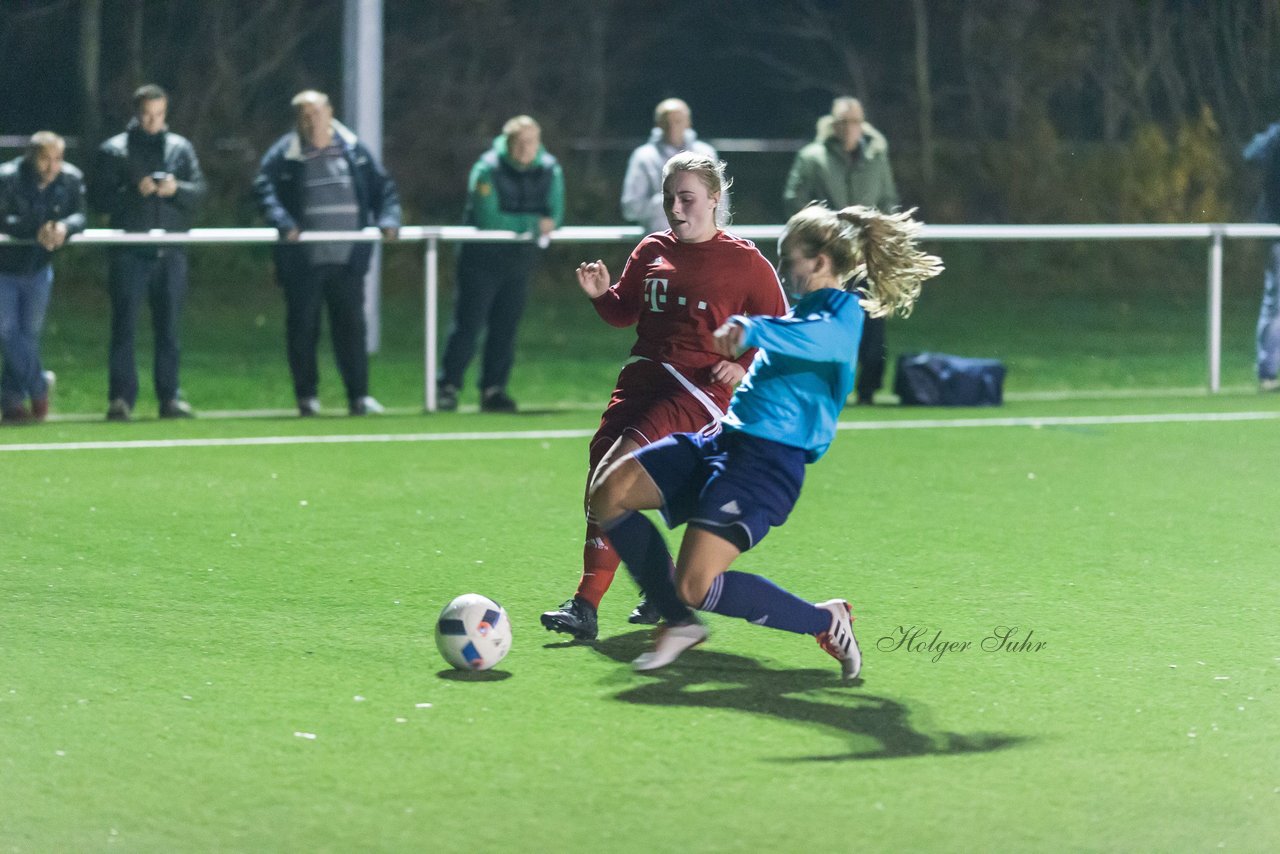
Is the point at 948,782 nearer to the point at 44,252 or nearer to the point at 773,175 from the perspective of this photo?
the point at 44,252

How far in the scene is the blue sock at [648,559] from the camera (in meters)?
6.18

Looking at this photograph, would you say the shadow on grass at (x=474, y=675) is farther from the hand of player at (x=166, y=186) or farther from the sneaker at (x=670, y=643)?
the hand of player at (x=166, y=186)

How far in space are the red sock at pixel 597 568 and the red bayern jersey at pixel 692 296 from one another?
0.61 meters

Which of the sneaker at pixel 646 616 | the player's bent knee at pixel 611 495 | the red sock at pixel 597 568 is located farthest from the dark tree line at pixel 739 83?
the player's bent knee at pixel 611 495

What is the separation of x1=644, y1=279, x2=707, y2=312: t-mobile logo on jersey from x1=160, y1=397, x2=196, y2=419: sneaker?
267 inches

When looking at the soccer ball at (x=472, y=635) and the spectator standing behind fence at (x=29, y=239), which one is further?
the spectator standing behind fence at (x=29, y=239)

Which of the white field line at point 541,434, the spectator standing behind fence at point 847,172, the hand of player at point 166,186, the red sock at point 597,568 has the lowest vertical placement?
the white field line at point 541,434

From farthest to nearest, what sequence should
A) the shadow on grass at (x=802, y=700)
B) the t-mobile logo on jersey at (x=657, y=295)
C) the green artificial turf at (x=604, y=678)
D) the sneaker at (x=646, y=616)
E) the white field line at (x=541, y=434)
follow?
the white field line at (x=541, y=434) → the sneaker at (x=646, y=616) → the t-mobile logo on jersey at (x=657, y=295) → the shadow on grass at (x=802, y=700) → the green artificial turf at (x=604, y=678)

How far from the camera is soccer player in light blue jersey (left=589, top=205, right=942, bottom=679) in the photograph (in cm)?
582

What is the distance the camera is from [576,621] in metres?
6.56

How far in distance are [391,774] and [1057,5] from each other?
87.2 ft

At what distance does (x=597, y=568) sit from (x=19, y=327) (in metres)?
6.67

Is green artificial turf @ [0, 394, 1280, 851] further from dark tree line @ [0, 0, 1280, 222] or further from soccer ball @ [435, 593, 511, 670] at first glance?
dark tree line @ [0, 0, 1280, 222]

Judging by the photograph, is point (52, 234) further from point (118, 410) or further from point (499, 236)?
point (499, 236)
